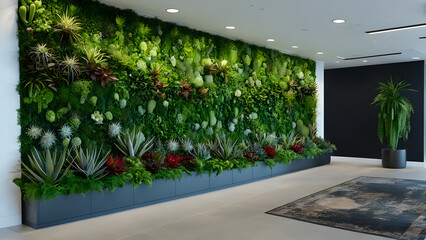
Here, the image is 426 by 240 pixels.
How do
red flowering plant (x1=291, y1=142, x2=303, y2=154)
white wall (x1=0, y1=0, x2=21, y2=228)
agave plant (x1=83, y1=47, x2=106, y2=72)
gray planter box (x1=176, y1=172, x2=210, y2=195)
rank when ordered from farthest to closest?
red flowering plant (x1=291, y1=142, x2=303, y2=154) < gray planter box (x1=176, y1=172, x2=210, y2=195) < agave plant (x1=83, y1=47, x2=106, y2=72) < white wall (x1=0, y1=0, x2=21, y2=228)

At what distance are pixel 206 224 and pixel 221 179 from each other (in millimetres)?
2341

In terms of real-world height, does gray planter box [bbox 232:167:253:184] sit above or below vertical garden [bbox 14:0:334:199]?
below

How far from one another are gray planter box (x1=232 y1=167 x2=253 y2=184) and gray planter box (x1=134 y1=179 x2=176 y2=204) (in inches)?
64.3

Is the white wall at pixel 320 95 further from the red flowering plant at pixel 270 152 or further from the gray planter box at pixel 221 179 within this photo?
the gray planter box at pixel 221 179

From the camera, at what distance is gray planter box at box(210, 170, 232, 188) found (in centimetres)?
675

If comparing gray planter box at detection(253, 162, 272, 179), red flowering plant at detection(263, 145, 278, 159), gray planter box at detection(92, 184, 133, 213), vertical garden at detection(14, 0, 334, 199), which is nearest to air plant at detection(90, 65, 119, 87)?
vertical garden at detection(14, 0, 334, 199)

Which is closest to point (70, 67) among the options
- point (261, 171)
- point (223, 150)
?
point (223, 150)

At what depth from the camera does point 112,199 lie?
16.8 ft

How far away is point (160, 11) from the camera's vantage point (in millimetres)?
6184

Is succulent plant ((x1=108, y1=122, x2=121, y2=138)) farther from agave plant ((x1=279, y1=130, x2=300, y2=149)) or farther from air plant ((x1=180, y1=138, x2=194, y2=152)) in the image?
agave plant ((x1=279, y1=130, x2=300, y2=149))

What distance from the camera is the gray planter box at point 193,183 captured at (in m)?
6.12

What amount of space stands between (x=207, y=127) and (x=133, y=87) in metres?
2.09

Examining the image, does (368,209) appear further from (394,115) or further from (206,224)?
(394,115)

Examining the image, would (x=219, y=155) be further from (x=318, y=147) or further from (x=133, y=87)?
(x=318, y=147)
